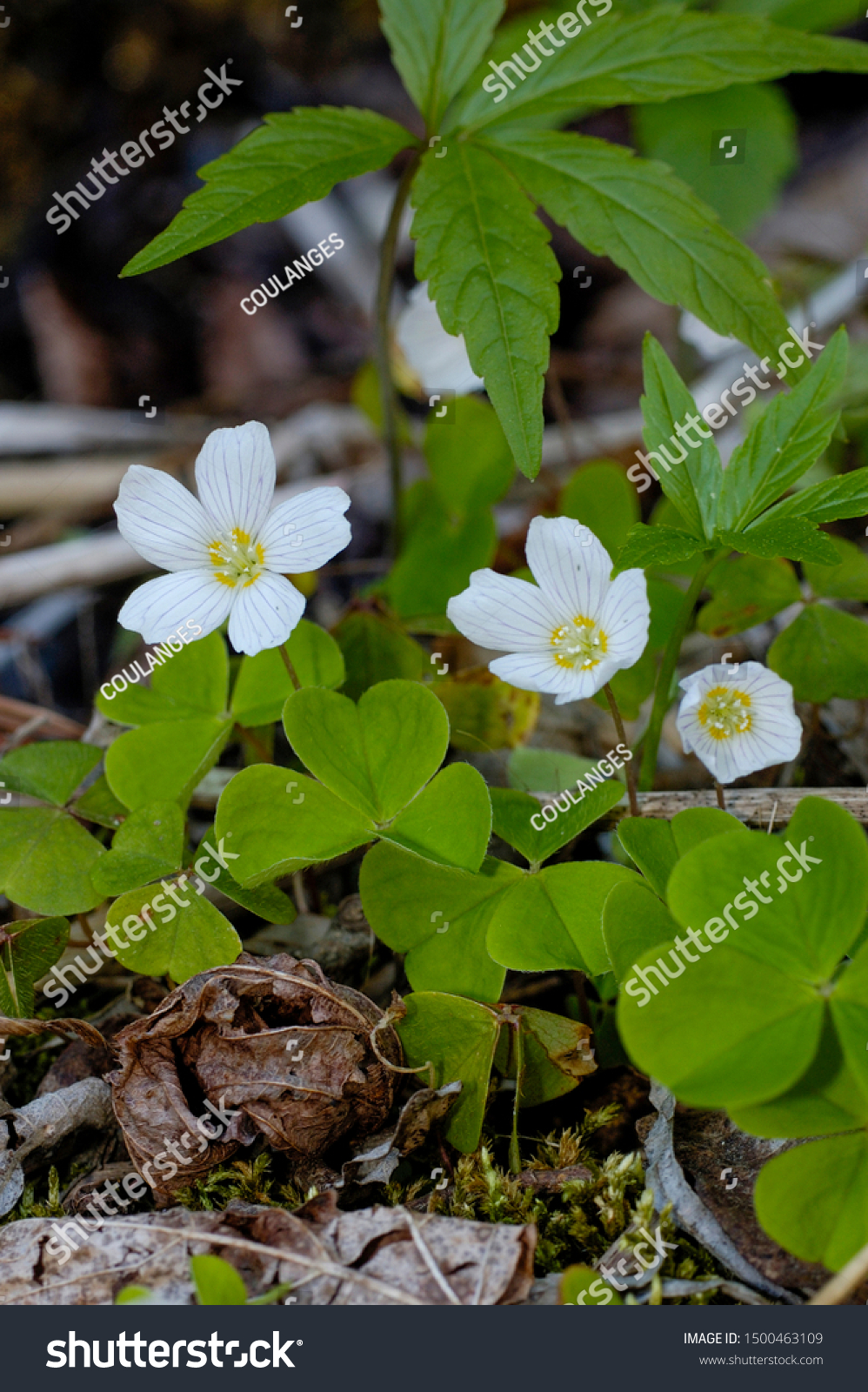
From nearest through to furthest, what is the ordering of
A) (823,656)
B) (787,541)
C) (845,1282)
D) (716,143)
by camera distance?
(845,1282), (787,541), (823,656), (716,143)

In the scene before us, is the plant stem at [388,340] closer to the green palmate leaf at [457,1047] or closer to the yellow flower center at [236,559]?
the yellow flower center at [236,559]

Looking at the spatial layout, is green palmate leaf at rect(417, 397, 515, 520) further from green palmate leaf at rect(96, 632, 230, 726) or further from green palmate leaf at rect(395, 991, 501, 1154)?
green palmate leaf at rect(395, 991, 501, 1154)

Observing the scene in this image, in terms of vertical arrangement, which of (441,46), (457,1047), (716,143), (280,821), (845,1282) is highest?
(716,143)

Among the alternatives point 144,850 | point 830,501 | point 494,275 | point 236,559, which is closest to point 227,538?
point 236,559

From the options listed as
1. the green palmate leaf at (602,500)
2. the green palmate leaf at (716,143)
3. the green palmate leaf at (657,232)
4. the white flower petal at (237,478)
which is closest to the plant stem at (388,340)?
the green palmate leaf at (657,232)

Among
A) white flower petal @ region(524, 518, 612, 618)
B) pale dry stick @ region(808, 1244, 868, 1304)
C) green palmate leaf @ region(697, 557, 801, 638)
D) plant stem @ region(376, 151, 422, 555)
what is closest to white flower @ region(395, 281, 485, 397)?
plant stem @ region(376, 151, 422, 555)

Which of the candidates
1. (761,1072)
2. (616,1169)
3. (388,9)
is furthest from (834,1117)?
(388,9)

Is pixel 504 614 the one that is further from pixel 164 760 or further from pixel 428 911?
pixel 164 760
